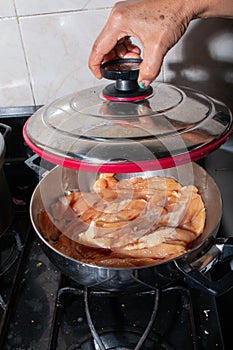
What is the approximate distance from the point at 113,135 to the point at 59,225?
0.75 feet

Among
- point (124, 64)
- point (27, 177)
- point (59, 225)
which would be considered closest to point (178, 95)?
point (124, 64)

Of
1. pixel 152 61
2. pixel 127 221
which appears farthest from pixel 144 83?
pixel 127 221

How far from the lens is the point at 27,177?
899mm

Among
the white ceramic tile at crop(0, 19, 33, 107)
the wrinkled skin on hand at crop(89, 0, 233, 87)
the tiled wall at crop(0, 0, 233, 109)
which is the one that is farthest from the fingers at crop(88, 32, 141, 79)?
the white ceramic tile at crop(0, 19, 33, 107)

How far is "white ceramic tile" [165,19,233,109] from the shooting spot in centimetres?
80

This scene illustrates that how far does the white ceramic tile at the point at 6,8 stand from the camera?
0.77 m

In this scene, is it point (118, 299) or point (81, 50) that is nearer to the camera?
point (118, 299)

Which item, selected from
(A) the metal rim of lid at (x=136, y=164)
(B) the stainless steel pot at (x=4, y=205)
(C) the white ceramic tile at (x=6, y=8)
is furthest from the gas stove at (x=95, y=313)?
(C) the white ceramic tile at (x=6, y=8)

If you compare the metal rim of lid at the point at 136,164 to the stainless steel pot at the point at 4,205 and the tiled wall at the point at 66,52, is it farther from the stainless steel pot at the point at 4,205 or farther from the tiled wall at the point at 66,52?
the tiled wall at the point at 66,52

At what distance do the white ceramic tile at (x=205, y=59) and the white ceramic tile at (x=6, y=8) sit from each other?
1.11ft

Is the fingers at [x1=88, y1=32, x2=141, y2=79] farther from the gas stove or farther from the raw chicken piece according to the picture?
the gas stove

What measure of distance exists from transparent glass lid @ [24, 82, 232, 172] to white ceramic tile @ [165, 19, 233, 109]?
0.25 meters

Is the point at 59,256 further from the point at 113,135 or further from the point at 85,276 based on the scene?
the point at 113,135

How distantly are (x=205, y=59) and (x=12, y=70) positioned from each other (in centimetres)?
42
